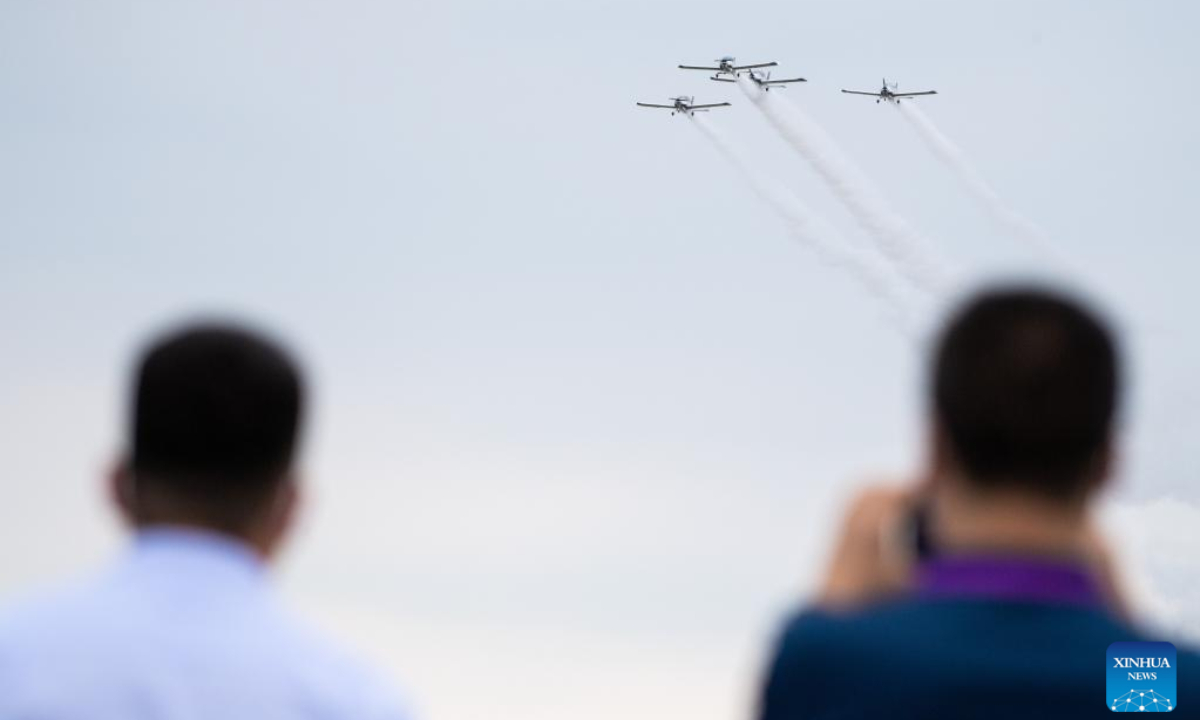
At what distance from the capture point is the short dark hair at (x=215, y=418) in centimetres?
1002

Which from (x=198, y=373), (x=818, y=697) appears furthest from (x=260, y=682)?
(x=818, y=697)

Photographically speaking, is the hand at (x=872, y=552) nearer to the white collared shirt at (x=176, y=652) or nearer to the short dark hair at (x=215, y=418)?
the white collared shirt at (x=176, y=652)

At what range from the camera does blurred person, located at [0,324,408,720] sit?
31.3 ft

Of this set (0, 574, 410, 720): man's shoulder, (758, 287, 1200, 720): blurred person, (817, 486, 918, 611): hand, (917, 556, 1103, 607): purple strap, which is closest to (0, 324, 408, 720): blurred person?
(0, 574, 410, 720): man's shoulder

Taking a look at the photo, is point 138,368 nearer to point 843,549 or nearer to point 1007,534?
point 843,549

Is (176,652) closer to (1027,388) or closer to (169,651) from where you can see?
(169,651)

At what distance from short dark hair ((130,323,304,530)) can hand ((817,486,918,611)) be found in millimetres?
2670

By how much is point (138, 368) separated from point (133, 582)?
985mm

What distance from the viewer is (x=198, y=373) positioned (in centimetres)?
1004

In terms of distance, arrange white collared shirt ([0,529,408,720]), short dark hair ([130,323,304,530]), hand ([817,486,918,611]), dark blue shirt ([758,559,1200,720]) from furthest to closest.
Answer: short dark hair ([130,323,304,530]), white collared shirt ([0,529,408,720]), hand ([817,486,918,611]), dark blue shirt ([758,559,1200,720])
